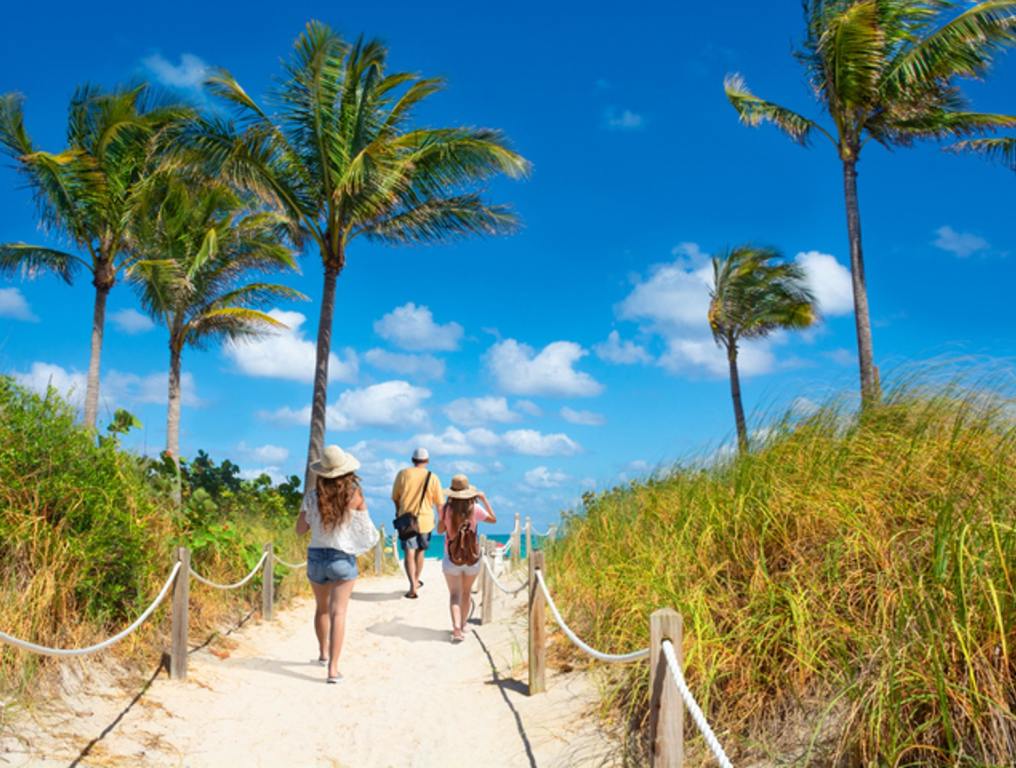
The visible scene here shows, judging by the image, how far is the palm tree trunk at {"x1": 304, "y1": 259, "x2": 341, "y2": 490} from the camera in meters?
16.0

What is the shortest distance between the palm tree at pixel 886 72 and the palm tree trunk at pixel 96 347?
17.8m

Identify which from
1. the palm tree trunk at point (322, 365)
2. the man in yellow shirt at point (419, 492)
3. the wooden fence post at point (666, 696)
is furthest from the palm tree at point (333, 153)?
the wooden fence post at point (666, 696)

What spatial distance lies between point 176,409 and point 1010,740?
24.1m

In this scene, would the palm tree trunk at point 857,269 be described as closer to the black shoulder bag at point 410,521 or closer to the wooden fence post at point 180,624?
the black shoulder bag at point 410,521

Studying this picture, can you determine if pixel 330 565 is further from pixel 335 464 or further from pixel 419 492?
pixel 419 492

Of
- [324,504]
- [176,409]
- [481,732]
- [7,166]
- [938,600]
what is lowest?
[481,732]

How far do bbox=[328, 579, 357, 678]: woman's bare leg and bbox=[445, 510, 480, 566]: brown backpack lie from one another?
1.64 m

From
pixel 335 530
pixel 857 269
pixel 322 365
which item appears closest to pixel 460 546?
pixel 335 530

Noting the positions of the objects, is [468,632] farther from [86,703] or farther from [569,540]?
[86,703]

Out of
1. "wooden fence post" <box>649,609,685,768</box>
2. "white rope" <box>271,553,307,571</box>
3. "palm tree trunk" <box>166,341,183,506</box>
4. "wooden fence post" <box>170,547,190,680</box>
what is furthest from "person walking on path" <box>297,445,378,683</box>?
"palm tree trunk" <box>166,341,183,506</box>

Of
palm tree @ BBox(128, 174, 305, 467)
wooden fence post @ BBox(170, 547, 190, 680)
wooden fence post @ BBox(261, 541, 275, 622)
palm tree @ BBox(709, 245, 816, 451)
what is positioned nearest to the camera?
wooden fence post @ BBox(170, 547, 190, 680)

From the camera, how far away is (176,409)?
2438cm

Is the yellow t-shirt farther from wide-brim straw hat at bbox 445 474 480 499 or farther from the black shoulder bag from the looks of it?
wide-brim straw hat at bbox 445 474 480 499

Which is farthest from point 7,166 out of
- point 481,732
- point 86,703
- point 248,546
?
point 481,732
